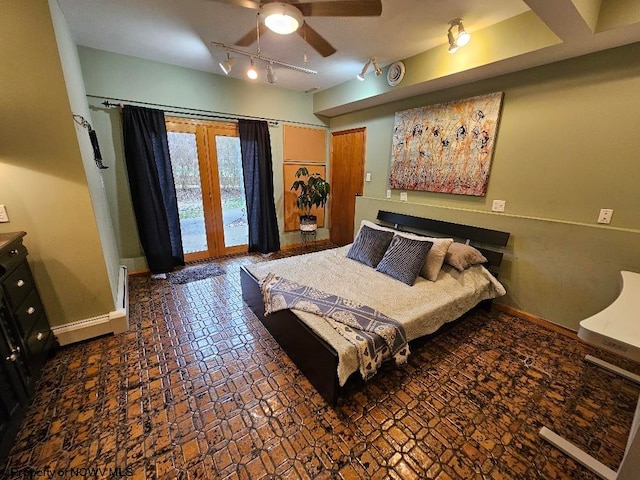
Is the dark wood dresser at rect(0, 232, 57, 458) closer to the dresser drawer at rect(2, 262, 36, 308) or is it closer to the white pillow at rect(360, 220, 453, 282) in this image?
the dresser drawer at rect(2, 262, 36, 308)

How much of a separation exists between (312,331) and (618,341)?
147cm

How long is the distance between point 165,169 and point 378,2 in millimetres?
3164

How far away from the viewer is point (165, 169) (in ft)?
11.4

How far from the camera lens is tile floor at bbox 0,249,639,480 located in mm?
1297

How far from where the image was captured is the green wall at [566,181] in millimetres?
2016

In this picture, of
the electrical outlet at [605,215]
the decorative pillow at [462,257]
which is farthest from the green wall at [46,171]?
the electrical outlet at [605,215]

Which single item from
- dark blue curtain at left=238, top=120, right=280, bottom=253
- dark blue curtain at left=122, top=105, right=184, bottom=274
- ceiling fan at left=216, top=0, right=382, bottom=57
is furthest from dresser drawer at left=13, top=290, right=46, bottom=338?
dark blue curtain at left=238, top=120, right=280, bottom=253

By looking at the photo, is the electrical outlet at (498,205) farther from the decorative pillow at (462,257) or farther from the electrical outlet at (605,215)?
the electrical outlet at (605,215)

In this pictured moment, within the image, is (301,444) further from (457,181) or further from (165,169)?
(165,169)

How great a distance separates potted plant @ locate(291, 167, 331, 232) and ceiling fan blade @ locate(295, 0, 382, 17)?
2.83 metres

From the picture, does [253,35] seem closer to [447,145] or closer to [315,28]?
[315,28]

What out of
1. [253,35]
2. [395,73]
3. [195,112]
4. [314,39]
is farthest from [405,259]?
[195,112]

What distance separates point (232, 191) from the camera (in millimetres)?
4215

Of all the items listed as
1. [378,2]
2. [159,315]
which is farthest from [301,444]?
[378,2]
